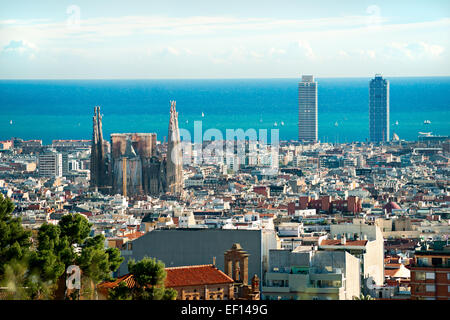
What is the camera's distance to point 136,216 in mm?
34125

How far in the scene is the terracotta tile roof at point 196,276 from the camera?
10109 mm

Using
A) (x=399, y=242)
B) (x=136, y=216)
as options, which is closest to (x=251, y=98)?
(x=136, y=216)

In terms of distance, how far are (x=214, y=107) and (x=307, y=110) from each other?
946 cm

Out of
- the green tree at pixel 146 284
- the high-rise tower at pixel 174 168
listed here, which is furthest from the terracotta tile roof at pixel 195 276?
the high-rise tower at pixel 174 168

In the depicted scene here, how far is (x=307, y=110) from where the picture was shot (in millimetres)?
96000

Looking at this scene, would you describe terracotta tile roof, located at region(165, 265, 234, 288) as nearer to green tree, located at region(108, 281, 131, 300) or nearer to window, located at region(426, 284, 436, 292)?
green tree, located at region(108, 281, 131, 300)

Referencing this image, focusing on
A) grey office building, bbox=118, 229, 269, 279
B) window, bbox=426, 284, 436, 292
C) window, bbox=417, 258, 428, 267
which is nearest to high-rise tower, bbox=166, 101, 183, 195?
grey office building, bbox=118, 229, 269, 279

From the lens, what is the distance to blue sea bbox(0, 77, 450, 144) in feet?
252

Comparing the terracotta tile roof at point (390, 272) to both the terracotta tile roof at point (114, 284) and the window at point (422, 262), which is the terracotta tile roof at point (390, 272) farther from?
the terracotta tile roof at point (114, 284)

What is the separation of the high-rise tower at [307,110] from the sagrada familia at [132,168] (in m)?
44.4

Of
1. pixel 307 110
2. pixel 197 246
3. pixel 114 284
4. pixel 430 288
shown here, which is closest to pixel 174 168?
pixel 197 246

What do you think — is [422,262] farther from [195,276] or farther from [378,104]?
[378,104]

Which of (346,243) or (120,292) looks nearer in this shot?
(120,292)

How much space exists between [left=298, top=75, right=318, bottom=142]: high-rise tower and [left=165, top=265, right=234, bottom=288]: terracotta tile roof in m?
80.8
